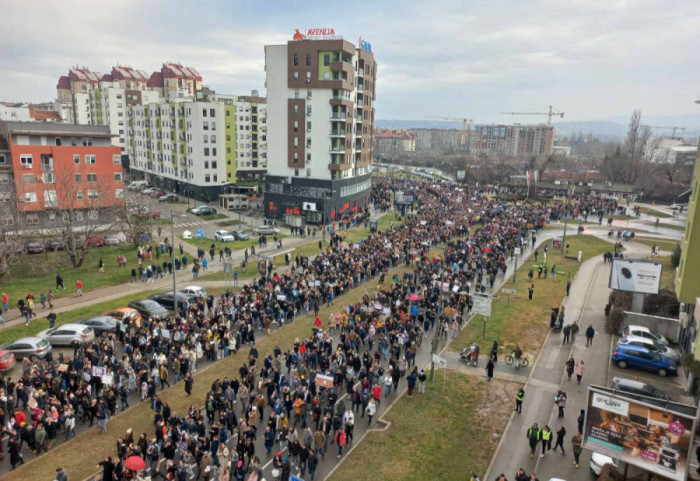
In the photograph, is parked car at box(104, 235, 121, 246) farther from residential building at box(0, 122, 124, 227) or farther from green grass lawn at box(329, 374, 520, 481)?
green grass lawn at box(329, 374, 520, 481)

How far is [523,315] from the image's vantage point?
111 feet

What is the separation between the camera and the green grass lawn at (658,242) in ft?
183

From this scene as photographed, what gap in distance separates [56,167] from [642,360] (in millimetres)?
62385

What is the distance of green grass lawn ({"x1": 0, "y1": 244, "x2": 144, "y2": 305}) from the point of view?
38.8 meters

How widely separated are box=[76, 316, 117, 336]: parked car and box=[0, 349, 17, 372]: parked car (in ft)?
15.0

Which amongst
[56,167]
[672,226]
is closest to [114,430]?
[56,167]

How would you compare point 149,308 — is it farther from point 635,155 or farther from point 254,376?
point 635,155

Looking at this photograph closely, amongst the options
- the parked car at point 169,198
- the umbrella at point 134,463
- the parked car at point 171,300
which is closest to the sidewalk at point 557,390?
the umbrella at point 134,463

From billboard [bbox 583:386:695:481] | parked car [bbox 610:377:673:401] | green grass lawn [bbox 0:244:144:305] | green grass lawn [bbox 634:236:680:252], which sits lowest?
green grass lawn [bbox 0:244:144:305]

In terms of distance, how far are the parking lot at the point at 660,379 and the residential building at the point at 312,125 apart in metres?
46.1

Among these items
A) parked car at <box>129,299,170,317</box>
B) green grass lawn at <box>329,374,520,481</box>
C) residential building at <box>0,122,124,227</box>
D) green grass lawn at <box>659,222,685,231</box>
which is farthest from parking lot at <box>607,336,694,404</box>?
green grass lawn at <box>659,222,685,231</box>

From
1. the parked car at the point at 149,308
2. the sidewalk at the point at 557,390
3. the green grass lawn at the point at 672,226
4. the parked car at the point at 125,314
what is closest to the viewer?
the sidewalk at the point at 557,390

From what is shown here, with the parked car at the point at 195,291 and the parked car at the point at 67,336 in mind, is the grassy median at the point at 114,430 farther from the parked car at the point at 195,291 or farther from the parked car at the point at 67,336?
the parked car at the point at 195,291

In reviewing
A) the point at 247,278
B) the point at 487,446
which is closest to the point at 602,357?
the point at 487,446
